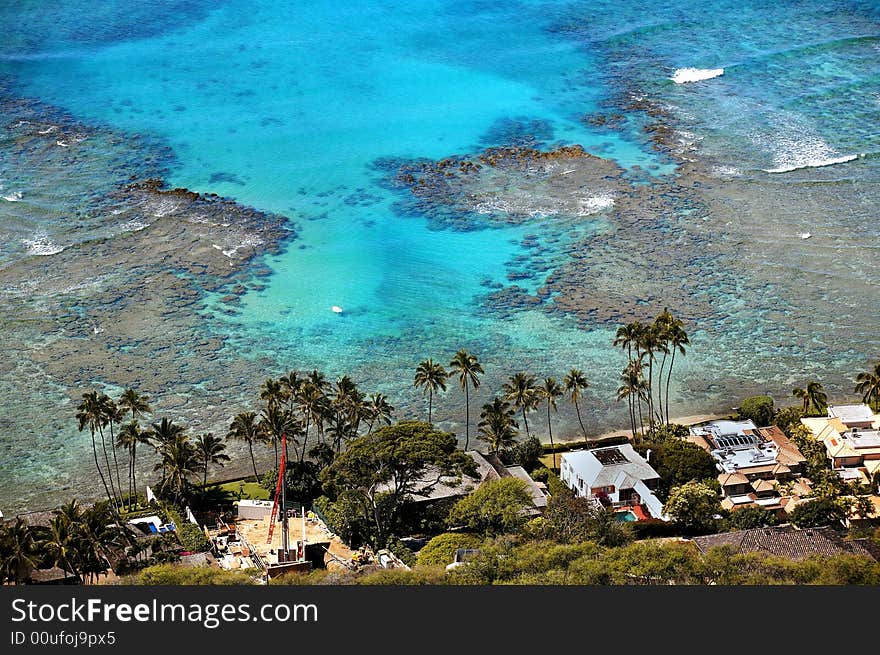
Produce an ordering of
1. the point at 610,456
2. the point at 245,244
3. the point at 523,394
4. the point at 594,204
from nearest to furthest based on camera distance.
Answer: the point at 610,456 → the point at 523,394 → the point at 245,244 → the point at 594,204

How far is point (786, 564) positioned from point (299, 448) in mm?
30369

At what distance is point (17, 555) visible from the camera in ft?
152

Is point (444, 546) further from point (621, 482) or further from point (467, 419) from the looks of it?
point (467, 419)

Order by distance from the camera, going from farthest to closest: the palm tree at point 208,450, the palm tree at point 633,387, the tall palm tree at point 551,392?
the palm tree at point 633,387, the tall palm tree at point 551,392, the palm tree at point 208,450

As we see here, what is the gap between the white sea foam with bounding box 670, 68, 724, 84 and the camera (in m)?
116

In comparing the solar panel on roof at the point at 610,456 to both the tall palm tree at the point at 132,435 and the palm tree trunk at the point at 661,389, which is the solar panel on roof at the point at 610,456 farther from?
the tall palm tree at the point at 132,435

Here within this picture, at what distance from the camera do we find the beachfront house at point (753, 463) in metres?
58.8

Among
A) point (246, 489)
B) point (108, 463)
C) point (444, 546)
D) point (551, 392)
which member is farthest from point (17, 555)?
point (551, 392)

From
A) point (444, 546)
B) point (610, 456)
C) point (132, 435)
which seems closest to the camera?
point (444, 546)

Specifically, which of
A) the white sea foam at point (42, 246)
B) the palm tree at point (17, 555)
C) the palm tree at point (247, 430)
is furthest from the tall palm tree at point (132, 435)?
the white sea foam at point (42, 246)

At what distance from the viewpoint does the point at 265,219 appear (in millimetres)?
91562

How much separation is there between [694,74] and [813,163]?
2195cm

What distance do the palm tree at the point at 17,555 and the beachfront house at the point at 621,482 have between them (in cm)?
2688

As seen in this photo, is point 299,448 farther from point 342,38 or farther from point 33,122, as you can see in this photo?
point 342,38
